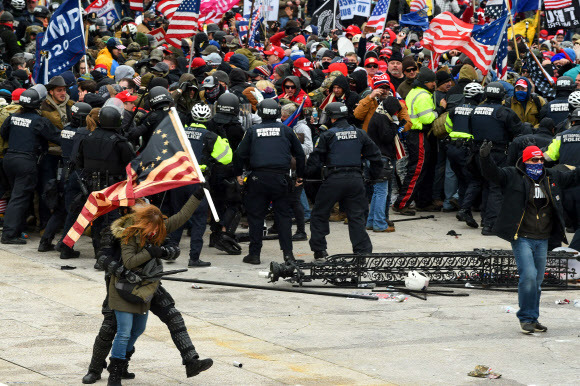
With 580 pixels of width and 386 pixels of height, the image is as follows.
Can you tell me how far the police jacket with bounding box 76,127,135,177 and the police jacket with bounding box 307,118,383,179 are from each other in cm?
237

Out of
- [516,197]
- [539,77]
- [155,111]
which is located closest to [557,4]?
[539,77]

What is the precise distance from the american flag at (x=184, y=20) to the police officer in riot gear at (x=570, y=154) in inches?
259

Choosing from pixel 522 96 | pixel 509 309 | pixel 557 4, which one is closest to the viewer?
pixel 509 309

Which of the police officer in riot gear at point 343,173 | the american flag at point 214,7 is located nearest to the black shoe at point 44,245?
the police officer in riot gear at point 343,173

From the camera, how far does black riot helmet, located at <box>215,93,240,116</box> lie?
13789mm

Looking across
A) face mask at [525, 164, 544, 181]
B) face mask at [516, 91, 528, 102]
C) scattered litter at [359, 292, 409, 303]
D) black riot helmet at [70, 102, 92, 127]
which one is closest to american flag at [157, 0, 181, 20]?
black riot helmet at [70, 102, 92, 127]

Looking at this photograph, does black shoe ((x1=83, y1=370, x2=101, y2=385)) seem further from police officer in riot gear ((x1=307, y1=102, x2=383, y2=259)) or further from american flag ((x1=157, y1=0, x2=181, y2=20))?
american flag ((x1=157, y1=0, x2=181, y2=20))

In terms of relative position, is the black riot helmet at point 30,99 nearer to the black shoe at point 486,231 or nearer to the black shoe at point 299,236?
the black shoe at point 299,236

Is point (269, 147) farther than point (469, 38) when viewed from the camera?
No

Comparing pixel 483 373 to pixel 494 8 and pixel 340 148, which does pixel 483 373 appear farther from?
pixel 494 8

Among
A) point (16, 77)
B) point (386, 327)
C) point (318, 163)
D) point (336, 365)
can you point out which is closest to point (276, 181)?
point (318, 163)

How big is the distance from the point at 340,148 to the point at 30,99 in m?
4.34

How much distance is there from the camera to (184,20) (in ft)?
57.5

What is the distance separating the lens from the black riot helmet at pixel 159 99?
13266mm
